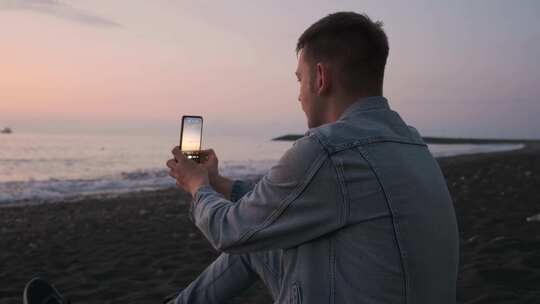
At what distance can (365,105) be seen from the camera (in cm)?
179

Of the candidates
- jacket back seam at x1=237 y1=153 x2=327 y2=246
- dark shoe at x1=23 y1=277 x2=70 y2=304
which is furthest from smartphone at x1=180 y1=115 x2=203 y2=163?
dark shoe at x1=23 y1=277 x2=70 y2=304

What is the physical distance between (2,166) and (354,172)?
2461 centimetres

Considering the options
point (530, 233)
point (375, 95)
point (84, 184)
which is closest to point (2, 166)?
point (84, 184)

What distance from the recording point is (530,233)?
17.9 ft

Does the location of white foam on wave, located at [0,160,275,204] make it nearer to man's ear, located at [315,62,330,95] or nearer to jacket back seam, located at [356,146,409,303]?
man's ear, located at [315,62,330,95]

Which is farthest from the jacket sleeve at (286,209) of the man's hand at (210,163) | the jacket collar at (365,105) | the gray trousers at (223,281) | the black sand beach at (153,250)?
the black sand beach at (153,250)

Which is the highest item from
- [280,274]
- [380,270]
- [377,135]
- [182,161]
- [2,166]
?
[377,135]

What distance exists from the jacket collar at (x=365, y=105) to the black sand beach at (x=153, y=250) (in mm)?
2526

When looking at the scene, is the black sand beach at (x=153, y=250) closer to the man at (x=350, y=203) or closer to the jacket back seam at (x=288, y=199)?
the man at (x=350, y=203)

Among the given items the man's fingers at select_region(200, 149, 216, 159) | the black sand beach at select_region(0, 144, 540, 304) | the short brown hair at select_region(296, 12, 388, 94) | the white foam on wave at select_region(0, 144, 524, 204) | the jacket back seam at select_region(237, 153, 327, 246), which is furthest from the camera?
the white foam on wave at select_region(0, 144, 524, 204)

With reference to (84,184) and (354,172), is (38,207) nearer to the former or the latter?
(84,184)

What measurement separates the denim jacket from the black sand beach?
2363mm

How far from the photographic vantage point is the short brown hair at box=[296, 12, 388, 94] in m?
1.76

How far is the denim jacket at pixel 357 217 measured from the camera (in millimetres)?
1608
